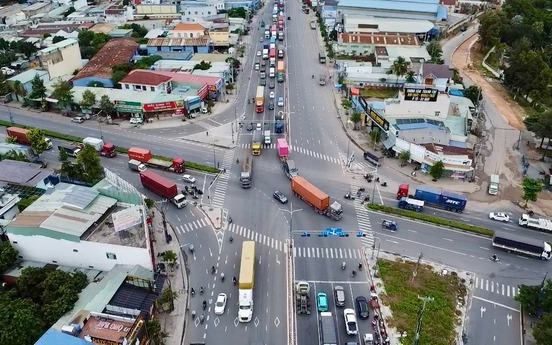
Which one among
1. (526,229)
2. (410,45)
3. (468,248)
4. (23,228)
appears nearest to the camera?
(23,228)

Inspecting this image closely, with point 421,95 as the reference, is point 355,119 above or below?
below

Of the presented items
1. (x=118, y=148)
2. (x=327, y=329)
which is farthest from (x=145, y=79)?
(x=327, y=329)

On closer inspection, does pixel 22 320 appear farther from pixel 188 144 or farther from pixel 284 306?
pixel 188 144

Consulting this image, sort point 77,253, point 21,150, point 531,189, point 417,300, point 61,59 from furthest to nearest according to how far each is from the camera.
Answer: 1. point 61,59
2. point 21,150
3. point 531,189
4. point 77,253
5. point 417,300

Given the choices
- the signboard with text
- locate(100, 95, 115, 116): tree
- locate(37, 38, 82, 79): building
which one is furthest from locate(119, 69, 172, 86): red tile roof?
the signboard with text

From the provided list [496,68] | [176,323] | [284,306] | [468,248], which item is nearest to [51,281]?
[176,323]

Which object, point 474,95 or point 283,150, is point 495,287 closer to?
point 283,150

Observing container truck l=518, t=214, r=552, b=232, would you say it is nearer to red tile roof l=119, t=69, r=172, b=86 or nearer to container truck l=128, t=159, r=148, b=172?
container truck l=128, t=159, r=148, b=172
